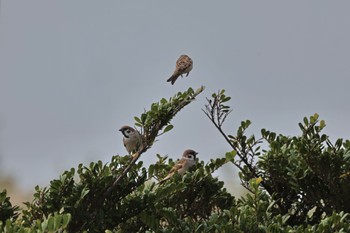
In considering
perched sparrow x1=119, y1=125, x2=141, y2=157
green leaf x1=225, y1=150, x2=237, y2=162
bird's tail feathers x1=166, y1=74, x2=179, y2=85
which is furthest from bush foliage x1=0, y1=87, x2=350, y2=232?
bird's tail feathers x1=166, y1=74, x2=179, y2=85

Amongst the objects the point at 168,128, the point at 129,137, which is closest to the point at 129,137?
the point at 129,137

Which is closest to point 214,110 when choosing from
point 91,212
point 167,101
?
point 167,101

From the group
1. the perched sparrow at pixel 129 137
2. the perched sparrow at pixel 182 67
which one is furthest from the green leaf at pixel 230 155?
the perched sparrow at pixel 182 67

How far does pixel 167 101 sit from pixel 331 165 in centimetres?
151

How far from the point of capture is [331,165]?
6652 millimetres

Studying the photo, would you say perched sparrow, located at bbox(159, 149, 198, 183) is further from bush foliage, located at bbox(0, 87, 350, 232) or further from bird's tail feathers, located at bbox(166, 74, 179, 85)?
bird's tail feathers, located at bbox(166, 74, 179, 85)

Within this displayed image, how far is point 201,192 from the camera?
6.84 meters

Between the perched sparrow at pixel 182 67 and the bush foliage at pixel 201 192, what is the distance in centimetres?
260

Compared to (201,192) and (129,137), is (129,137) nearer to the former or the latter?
(129,137)

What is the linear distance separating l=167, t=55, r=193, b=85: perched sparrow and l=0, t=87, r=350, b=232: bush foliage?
102 inches

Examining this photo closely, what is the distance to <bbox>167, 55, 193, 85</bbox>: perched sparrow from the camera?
9.95 m

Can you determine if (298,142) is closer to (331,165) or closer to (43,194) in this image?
(331,165)

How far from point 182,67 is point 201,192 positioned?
345 cm

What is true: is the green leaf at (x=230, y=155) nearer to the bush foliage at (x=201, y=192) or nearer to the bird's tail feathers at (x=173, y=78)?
the bush foliage at (x=201, y=192)
